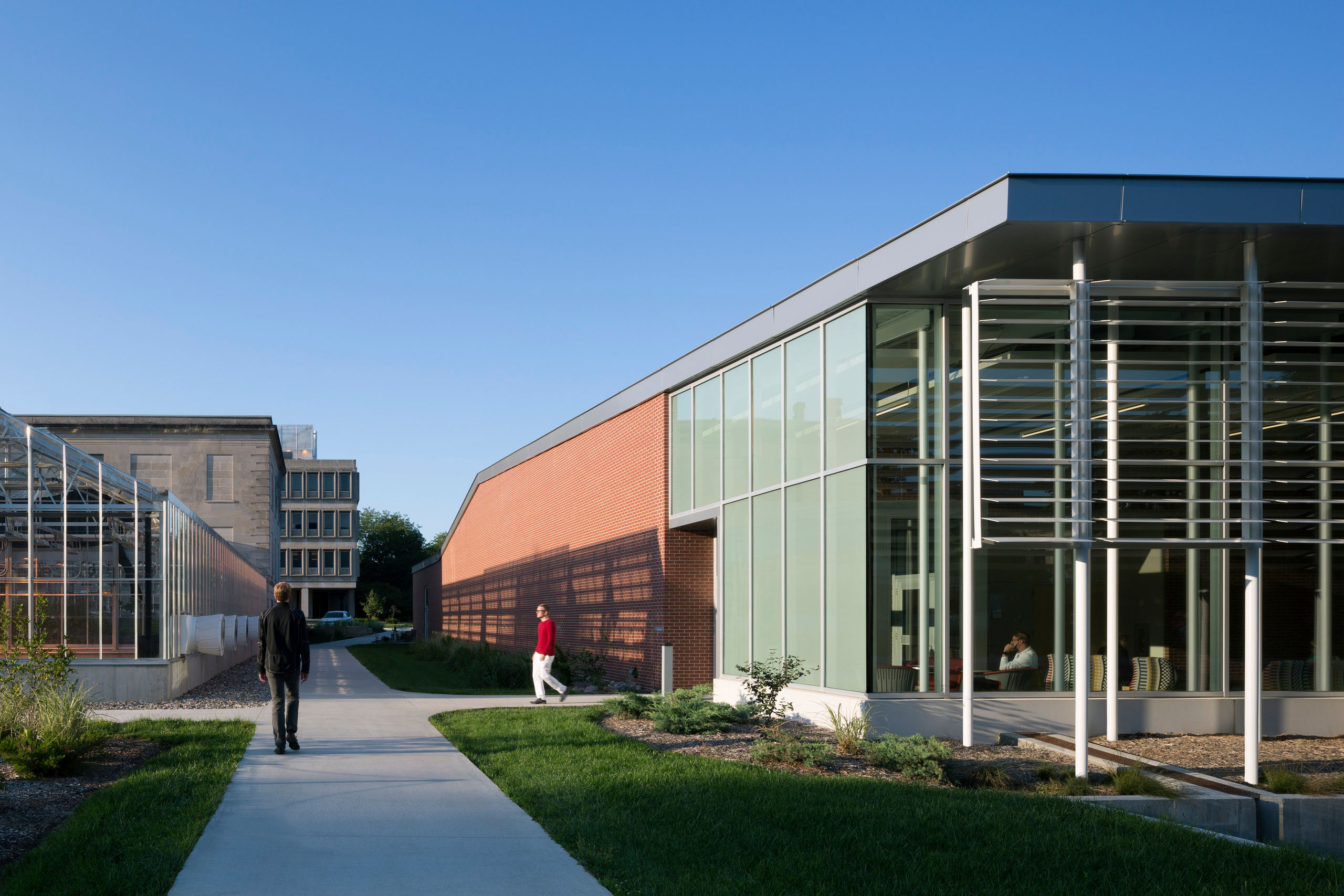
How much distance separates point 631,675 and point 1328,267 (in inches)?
553

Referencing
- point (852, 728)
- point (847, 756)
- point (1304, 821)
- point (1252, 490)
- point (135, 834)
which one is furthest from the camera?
point (852, 728)

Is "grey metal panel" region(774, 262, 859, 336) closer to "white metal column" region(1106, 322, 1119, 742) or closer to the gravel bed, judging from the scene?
"white metal column" region(1106, 322, 1119, 742)

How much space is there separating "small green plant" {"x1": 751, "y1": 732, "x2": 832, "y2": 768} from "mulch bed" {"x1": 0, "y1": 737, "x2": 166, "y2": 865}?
5.95 metres

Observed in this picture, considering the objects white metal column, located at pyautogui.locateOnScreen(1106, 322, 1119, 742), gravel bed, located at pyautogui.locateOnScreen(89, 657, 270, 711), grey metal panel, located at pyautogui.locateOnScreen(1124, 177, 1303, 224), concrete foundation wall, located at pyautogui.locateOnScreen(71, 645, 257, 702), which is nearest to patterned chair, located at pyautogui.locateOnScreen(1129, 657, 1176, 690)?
white metal column, located at pyautogui.locateOnScreen(1106, 322, 1119, 742)

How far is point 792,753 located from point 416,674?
61.9ft

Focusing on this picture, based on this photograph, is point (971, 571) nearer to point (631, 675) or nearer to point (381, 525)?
point (631, 675)

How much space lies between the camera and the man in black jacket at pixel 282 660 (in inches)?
465

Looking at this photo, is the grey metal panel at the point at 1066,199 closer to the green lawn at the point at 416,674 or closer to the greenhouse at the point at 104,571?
the green lawn at the point at 416,674

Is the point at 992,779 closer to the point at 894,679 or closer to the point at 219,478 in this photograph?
the point at 894,679

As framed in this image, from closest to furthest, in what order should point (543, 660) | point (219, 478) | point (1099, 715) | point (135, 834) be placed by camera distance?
1. point (135, 834)
2. point (1099, 715)
3. point (543, 660)
4. point (219, 478)

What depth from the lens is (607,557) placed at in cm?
2433

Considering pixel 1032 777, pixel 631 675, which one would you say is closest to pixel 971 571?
pixel 1032 777

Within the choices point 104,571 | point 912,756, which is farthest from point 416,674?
point 912,756

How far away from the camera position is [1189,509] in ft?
41.3
